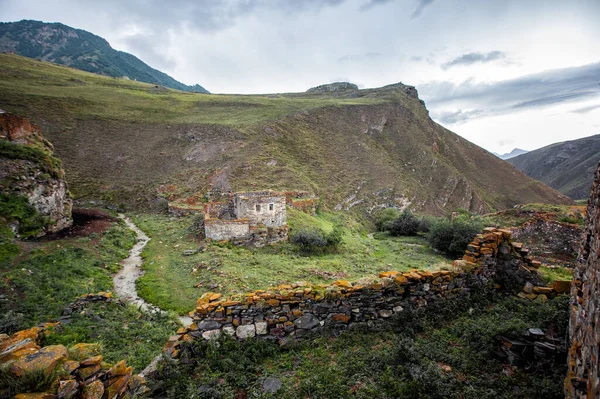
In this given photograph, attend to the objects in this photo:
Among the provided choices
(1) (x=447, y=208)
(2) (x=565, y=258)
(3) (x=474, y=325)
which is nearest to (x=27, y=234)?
(3) (x=474, y=325)

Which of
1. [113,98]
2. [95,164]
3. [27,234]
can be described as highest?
[113,98]

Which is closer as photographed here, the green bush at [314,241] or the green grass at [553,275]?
the green grass at [553,275]

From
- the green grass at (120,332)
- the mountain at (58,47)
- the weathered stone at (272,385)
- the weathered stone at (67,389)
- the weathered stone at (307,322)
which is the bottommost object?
the green grass at (120,332)

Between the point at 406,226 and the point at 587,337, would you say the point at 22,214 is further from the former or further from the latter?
the point at 406,226

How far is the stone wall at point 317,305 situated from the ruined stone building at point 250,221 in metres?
12.9

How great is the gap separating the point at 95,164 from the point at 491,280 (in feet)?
134

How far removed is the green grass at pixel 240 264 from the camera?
39.4 ft

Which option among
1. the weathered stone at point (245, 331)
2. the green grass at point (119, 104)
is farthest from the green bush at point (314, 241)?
the green grass at point (119, 104)

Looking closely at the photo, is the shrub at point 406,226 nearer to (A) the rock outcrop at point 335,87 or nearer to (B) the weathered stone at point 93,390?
(B) the weathered stone at point 93,390

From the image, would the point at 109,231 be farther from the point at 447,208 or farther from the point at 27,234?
the point at 447,208

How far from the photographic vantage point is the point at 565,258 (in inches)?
688

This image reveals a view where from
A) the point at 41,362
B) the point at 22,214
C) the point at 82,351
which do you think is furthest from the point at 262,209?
the point at 41,362

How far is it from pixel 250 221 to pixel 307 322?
1500 cm

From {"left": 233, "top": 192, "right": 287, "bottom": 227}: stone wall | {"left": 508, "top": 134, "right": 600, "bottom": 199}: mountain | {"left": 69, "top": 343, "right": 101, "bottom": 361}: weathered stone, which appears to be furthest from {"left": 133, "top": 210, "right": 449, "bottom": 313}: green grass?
{"left": 508, "top": 134, "right": 600, "bottom": 199}: mountain
